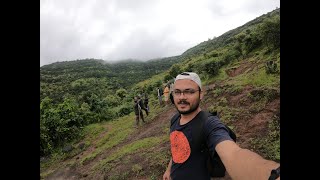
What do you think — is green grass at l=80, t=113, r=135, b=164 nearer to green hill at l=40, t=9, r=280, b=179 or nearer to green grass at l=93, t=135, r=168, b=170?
green hill at l=40, t=9, r=280, b=179

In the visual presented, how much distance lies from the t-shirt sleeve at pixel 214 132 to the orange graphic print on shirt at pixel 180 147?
0.21m

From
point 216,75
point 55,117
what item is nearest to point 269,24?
point 216,75

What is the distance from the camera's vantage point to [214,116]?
5.40ft

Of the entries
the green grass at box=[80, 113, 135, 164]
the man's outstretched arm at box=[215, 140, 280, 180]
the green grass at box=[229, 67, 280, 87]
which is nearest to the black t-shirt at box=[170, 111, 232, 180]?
the man's outstretched arm at box=[215, 140, 280, 180]

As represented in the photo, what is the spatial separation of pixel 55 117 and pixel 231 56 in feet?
38.2

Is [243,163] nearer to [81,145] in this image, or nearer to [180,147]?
[180,147]

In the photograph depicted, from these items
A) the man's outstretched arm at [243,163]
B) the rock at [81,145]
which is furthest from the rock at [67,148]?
the man's outstretched arm at [243,163]

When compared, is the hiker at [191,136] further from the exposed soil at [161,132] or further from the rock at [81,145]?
the rock at [81,145]

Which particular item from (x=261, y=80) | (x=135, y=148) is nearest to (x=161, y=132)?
(x=135, y=148)

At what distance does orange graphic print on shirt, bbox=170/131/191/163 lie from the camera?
1798mm

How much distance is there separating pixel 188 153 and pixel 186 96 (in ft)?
1.03
